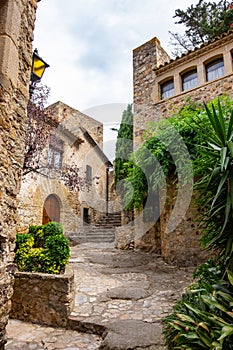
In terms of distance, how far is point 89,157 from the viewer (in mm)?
13664

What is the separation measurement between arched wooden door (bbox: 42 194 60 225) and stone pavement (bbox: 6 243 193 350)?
496 cm

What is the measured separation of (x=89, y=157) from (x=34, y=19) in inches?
441

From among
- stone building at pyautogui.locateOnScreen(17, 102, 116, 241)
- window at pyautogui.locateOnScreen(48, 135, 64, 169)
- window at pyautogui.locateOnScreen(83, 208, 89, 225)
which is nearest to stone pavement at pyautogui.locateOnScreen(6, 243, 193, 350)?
stone building at pyautogui.locateOnScreen(17, 102, 116, 241)

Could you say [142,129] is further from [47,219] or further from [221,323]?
[221,323]

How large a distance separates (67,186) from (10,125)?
7.08 meters

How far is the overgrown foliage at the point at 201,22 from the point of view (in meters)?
9.56

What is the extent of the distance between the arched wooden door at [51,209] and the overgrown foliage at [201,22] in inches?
343

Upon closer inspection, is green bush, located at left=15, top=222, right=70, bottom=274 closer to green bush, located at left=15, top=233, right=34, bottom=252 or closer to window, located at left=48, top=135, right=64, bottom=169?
green bush, located at left=15, top=233, right=34, bottom=252

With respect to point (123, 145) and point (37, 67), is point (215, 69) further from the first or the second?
point (37, 67)

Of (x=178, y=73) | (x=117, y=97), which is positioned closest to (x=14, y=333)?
(x=178, y=73)

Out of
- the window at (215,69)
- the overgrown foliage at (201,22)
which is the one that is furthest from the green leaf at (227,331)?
the overgrown foliage at (201,22)

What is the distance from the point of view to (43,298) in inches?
126

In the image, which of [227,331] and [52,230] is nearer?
[227,331]

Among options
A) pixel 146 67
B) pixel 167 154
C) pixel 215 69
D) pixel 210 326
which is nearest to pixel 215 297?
pixel 210 326
